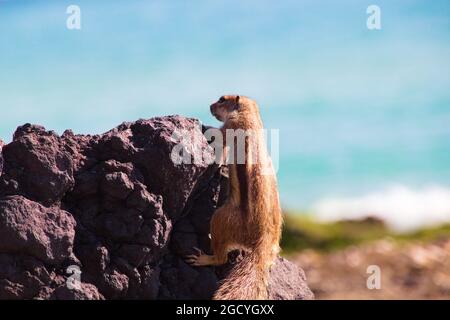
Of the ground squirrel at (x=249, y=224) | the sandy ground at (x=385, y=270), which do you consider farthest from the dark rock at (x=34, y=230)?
the sandy ground at (x=385, y=270)

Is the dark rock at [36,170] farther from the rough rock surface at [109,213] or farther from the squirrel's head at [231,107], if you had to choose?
the squirrel's head at [231,107]

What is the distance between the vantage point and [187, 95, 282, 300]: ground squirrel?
941 cm

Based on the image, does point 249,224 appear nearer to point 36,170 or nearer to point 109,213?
point 109,213

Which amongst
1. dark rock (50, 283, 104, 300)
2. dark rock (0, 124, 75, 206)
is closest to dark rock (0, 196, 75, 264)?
dark rock (0, 124, 75, 206)

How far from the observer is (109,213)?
29.9 ft

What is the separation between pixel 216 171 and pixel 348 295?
1637 cm

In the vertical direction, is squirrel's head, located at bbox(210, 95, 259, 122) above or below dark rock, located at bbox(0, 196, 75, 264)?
above

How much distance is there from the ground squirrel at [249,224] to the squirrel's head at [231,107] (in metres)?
0.83
